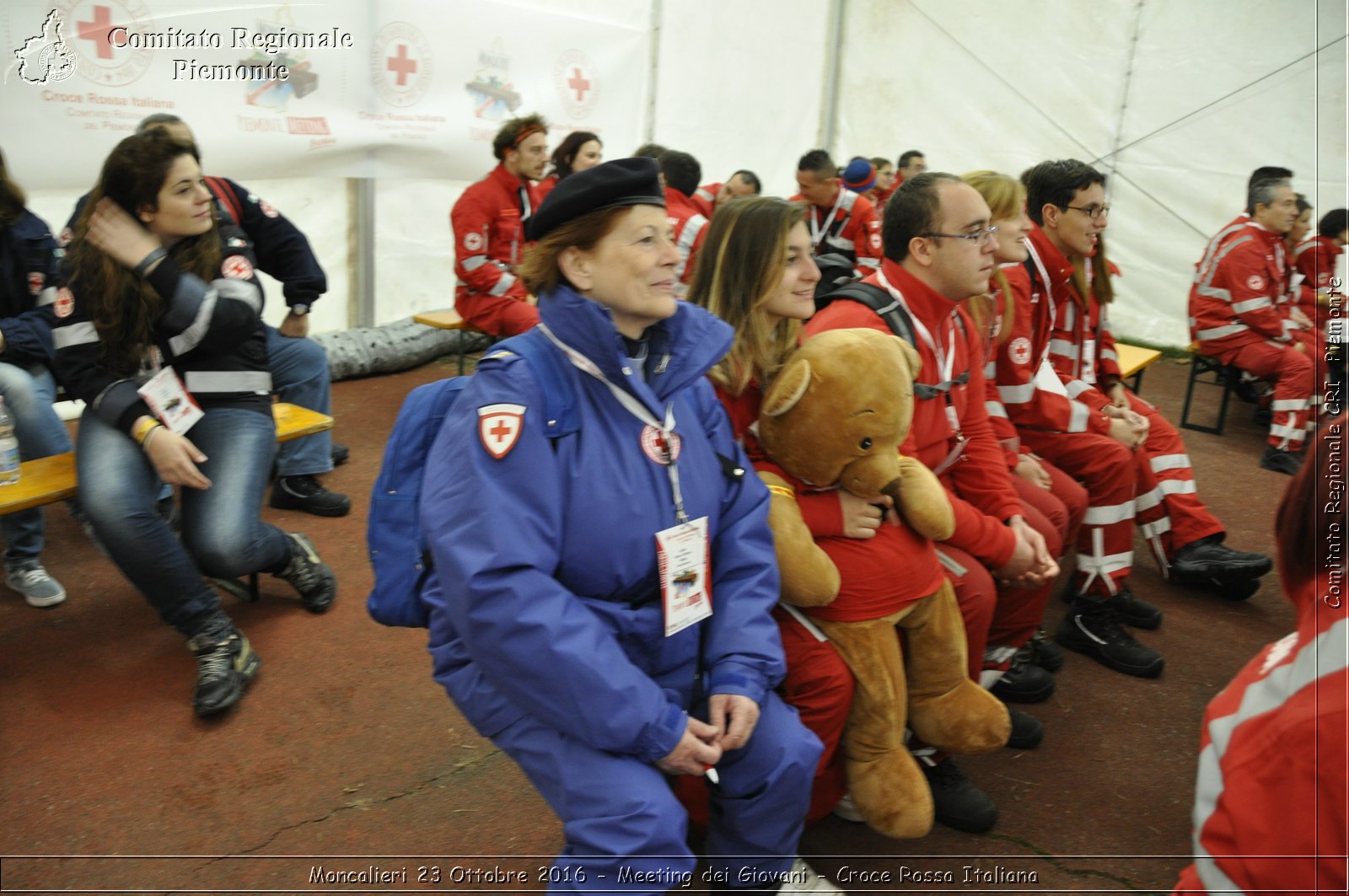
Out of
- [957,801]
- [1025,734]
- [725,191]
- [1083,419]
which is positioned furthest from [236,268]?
[725,191]

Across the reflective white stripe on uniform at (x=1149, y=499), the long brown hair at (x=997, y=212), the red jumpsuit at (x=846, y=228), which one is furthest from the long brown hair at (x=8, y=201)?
the red jumpsuit at (x=846, y=228)

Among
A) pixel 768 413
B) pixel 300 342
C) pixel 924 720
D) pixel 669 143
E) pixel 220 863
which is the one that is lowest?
pixel 220 863

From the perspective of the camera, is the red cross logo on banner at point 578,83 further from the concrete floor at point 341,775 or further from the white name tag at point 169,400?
the white name tag at point 169,400

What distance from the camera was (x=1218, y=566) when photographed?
14.6 ft

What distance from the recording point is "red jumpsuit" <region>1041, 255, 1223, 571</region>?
167 inches

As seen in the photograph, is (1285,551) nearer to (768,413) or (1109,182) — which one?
(768,413)

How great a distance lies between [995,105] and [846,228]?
4250 mm

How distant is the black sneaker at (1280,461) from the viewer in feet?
21.4

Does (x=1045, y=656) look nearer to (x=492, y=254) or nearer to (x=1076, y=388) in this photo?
(x=1076, y=388)

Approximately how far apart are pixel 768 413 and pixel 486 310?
388 cm

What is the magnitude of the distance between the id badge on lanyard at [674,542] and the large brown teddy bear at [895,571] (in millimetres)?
330

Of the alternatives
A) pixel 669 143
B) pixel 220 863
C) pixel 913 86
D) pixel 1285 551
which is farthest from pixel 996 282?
pixel 913 86

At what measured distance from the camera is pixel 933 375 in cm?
300

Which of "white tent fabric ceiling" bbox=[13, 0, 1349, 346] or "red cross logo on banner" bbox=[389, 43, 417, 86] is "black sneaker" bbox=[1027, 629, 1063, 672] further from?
"red cross logo on banner" bbox=[389, 43, 417, 86]
